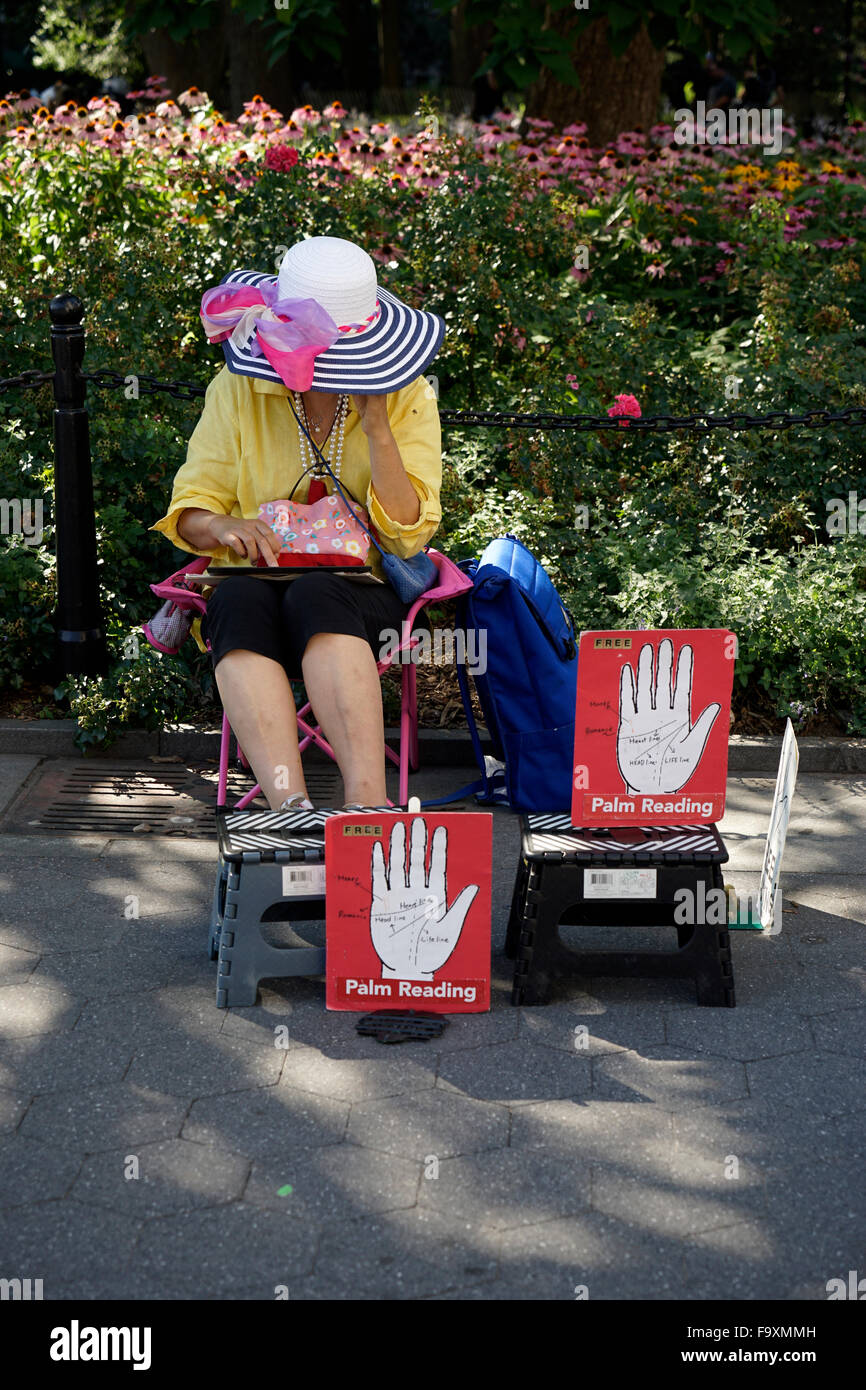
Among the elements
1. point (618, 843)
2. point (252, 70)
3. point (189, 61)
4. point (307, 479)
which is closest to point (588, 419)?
point (307, 479)

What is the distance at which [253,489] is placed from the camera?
4152 mm

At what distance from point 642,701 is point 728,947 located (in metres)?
0.61

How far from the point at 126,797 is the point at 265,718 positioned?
3.65 ft

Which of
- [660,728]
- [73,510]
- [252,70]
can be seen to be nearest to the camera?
[660,728]

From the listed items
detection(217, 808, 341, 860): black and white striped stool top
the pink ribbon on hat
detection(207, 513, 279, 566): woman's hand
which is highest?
the pink ribbon on hat

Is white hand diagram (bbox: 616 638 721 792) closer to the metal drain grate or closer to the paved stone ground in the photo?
the paved stone ground

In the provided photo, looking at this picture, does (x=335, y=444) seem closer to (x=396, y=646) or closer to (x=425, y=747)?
(x=396, y=646)

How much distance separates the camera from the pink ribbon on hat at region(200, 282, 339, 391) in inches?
149

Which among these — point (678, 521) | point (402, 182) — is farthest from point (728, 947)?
point (402, 182)

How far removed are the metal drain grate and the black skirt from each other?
0.74 meters

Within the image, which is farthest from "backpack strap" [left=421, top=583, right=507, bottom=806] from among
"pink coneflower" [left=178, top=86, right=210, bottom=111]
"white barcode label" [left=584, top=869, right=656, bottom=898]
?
"pink coneflower" [left=178, top=86, right=210, bottom=111]

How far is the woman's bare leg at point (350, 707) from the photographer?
12.1 feet

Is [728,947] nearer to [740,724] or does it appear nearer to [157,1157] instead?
[157,1157]

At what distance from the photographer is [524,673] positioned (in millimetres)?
4344
